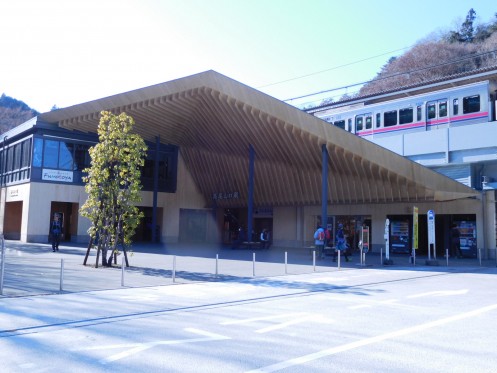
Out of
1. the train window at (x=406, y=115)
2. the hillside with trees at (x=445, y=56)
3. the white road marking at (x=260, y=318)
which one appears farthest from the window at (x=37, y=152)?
the hillside with trees at (x=445, y=56)

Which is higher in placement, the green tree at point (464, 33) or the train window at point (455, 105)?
the green tree at point (464, 33)

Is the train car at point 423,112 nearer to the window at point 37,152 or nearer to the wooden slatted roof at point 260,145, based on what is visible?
the wooden slatted roof at point 260,145

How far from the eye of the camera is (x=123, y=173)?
54.2 ft

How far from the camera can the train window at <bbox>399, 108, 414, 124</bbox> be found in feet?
84.4

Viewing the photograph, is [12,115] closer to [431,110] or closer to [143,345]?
[431,110]

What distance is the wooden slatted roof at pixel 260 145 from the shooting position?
22000mm

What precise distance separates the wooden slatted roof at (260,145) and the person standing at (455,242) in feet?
8.32

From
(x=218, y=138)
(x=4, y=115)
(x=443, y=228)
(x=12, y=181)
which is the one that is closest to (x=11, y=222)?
(x=12, y=181)

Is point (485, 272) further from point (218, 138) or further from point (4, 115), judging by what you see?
point (4, 115)

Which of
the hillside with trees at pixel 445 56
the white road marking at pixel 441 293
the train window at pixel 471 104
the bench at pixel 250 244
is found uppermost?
the hillside with trees at pixel 445 56

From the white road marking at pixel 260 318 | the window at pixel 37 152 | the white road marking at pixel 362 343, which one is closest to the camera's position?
the white road marking at pixel 362 343

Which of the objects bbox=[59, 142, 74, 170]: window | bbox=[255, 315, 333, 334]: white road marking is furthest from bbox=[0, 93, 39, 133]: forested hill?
bbox=[255, 315, 333, 334]: white road marking

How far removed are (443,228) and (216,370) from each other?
23764 mm

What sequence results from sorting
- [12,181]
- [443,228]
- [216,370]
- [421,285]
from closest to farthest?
[216,370]
[421,285]
[443,228]
[12,181]
